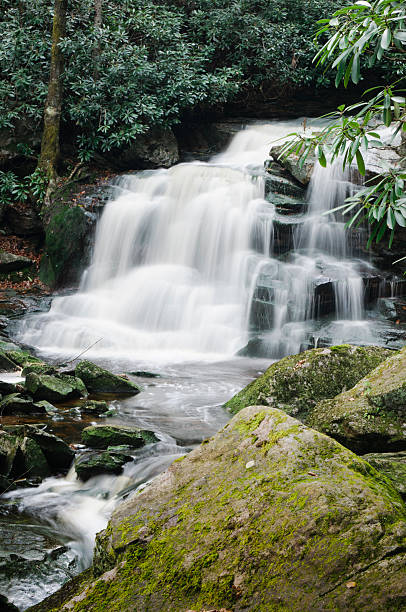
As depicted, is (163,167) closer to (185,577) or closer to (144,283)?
(144,283)

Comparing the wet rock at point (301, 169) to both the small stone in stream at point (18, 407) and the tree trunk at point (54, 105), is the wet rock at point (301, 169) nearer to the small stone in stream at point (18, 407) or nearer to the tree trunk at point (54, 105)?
the tree trunk at point (54, 105)

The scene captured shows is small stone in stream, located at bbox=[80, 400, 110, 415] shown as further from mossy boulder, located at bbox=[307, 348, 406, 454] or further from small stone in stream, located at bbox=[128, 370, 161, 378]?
mossy boulder, located at bbox=[307, 348, 406, 454]

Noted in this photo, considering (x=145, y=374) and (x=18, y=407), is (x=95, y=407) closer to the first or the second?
(x=18, y=407)

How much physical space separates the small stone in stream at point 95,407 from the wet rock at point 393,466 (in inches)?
151

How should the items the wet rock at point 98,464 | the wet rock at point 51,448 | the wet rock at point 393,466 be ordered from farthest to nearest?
the wet rock at point 51,448 < the wet rock at point 98,464 < the wet rock at point 393,466

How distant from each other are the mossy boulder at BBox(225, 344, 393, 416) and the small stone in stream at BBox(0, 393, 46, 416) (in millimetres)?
2493

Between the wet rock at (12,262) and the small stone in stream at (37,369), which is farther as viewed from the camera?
the wet rock at (12,262)

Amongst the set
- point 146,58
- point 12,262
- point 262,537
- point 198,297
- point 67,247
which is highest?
point 146,58

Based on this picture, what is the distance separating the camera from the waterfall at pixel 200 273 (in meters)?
10.2

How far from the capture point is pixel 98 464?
4480mm

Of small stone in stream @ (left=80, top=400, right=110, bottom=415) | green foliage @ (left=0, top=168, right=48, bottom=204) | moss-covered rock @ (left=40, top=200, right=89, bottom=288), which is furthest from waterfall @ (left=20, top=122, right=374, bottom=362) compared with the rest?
small stone in stream @ (left=80, top=400, right=110, bottom=415)

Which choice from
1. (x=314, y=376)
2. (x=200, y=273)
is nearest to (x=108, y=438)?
(x=314, y=376)

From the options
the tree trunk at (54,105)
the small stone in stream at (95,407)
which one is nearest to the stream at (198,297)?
the small stone in stream at (95,407)

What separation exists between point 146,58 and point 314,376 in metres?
12.2
